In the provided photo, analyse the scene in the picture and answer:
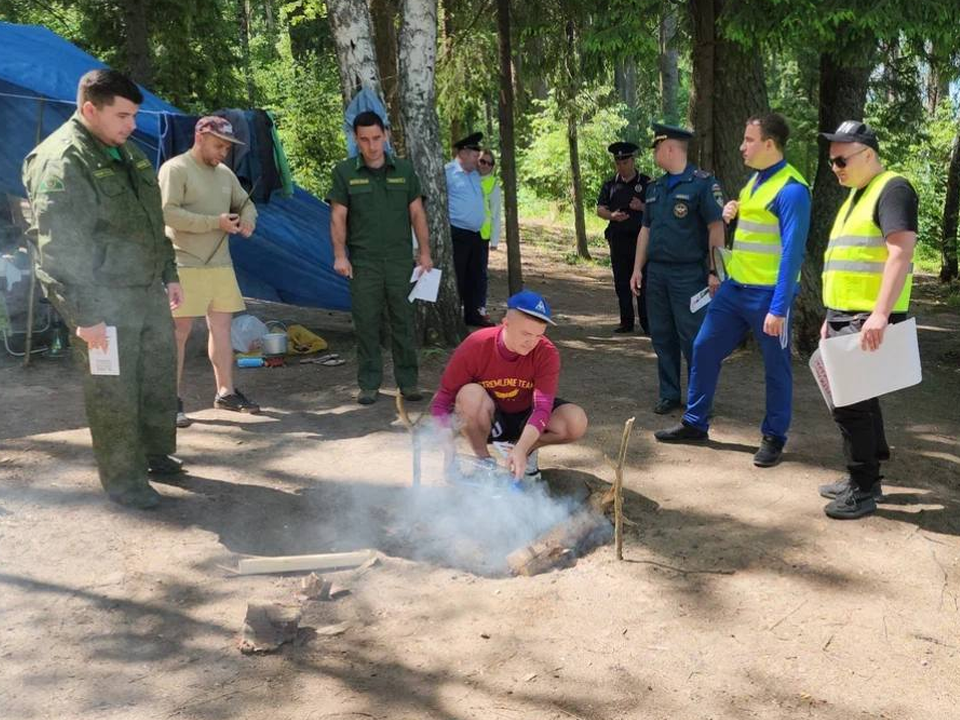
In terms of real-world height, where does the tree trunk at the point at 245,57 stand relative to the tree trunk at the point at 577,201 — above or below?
above

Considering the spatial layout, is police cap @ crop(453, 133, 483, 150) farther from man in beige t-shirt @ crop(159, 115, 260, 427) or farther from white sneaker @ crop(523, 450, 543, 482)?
white sneaker @ crop(523, 450, 543, 482)

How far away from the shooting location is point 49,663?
10.3ft

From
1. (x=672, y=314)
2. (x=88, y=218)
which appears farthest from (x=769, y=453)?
(x=88, y=218)

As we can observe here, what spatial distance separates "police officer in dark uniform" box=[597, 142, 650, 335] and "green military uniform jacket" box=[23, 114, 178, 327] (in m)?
5.11

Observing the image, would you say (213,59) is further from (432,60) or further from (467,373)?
(467,373)

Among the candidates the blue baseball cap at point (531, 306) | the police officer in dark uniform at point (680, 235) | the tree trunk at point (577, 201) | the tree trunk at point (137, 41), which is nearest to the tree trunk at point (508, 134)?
the police officer in dark uniform at point (680, 235)

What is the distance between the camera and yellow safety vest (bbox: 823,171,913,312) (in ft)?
13.3

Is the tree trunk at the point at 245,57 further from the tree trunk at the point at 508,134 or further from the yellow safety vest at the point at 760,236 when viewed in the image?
the yellow safety vest at the point at 760,236

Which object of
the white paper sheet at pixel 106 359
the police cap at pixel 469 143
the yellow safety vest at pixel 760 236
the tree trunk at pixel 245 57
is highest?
the tree trunk at pixel 245 57

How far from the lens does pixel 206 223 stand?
18.3ft

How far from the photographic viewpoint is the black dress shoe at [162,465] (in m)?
4.78

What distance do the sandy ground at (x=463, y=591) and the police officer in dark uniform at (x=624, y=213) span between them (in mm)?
Result: 3263

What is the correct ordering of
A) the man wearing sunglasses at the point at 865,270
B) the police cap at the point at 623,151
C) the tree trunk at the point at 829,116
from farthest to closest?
the tree trunk at the point at 829,116 → the police cap at the point at 623,151 → the man wearing sunglasses at the point at 865,270

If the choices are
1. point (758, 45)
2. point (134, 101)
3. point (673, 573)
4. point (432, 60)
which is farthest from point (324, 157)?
point (673, 573)
